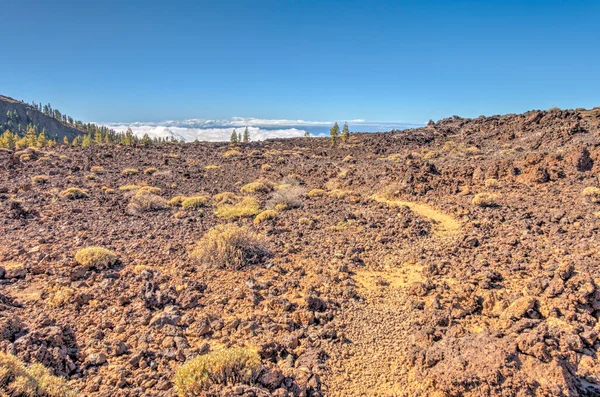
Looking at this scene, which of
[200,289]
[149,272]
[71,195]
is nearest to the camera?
[200,289]

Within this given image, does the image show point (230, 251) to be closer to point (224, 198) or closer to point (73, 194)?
point (224, 198)

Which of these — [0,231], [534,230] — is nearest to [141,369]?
[0,231]

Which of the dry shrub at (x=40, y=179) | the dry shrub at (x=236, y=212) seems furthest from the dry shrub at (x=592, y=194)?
the dry shrub at (x=40, y=179)

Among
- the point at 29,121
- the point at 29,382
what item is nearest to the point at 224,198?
the point at 29,382

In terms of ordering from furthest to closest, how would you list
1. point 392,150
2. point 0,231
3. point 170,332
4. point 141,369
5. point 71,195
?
point 392,150
point 71,195
point 0,231
point 170,332
point 141,369

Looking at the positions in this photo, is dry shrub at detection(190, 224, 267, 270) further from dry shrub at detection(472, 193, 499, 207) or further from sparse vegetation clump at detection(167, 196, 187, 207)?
dry shrub at detection(472, 193, 499, 207)

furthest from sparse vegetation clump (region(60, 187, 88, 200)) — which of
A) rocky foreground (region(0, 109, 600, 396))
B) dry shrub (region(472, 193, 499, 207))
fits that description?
dry shrub (region(472, 193, 499, 207))

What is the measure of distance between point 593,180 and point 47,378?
1588cm

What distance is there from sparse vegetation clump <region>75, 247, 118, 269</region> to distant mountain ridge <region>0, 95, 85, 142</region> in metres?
163

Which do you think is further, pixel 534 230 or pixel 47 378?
pixel 534 230

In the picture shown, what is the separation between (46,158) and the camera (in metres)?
22.2

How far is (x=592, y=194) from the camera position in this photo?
955 centimetres

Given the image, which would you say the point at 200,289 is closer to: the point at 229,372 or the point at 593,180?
the point at 229,372

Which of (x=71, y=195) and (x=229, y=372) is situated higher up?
(x=71, y=195)
